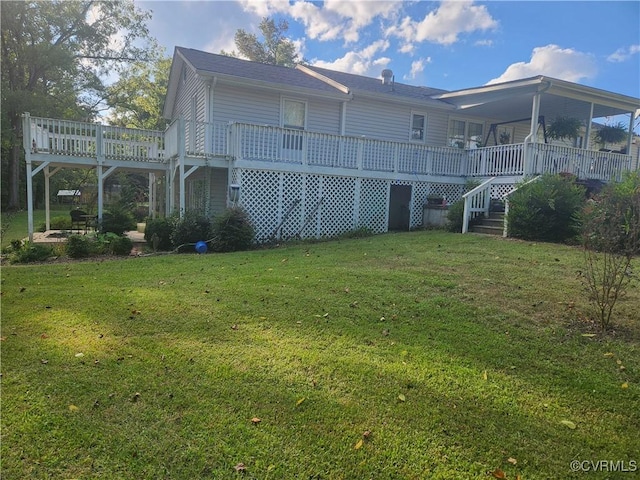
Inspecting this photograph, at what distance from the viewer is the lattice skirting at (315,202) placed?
12.5 m

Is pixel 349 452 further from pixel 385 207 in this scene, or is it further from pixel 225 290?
pixel 385 207

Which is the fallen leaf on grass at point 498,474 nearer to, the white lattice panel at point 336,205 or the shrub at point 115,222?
the white lattice panel at point 336,205

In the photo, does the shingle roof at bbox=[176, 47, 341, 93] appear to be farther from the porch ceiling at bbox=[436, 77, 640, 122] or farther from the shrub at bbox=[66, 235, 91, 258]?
the shrub at bbox=[66, 235, 91, 258]

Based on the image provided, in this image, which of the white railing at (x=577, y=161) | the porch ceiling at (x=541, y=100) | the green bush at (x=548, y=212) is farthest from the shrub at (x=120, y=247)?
the porch ceiling at (x=541, y=100)

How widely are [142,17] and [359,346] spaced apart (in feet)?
116

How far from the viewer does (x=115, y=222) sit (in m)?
13.2

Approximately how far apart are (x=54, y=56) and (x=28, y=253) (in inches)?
864

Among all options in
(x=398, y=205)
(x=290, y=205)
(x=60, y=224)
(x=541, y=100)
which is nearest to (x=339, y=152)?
(x=290, y=205)

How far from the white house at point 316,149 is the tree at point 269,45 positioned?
26488mm

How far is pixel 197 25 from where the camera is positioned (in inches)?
625

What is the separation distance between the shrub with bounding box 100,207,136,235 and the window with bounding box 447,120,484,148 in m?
12.8

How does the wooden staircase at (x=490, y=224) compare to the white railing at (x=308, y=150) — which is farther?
the white railing at (x=308, y=150)

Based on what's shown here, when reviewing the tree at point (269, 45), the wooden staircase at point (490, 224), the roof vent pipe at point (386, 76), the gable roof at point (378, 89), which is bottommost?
the wooden staircase at point (490, 224)

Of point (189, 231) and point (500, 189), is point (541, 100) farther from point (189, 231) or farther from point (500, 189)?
point (189, 231)
